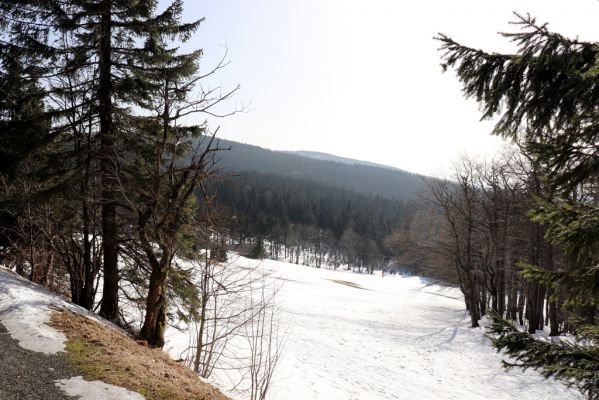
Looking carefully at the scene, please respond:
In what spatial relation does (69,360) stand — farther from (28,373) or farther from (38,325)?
(38,325)

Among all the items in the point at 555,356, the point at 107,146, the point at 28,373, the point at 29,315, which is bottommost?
the point at 28,373

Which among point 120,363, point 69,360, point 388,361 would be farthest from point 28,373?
point 388,361

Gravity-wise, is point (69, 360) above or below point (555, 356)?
below

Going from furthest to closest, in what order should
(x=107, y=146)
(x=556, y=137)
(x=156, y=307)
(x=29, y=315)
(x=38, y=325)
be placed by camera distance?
(x=107, y=146) → (x=156, y=307) → (x=29, y=315) → (x=38, y=325) → (x=556, y=137)

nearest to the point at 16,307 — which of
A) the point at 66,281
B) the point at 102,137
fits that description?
the point at 102,137


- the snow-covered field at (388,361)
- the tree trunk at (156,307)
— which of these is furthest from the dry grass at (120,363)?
the snow-covered field at (388,361)

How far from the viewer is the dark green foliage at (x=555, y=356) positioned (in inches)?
140

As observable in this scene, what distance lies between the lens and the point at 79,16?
28.2 feet

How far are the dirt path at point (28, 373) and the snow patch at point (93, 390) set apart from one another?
0.34 feet

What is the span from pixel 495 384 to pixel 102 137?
1399 centimetres

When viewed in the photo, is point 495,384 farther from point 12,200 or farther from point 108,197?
point 12,200

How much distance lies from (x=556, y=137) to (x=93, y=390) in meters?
5.90

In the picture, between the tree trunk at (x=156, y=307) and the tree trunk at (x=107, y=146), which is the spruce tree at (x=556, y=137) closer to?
the tree trunk at (x=156, y=307)

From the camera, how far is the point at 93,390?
4730 millimetres
